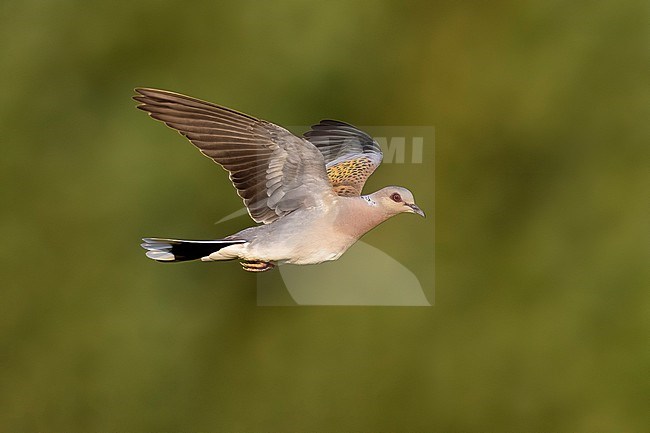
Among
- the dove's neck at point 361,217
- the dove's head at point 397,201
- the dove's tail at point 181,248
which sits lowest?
the dove's tail at point 181,248

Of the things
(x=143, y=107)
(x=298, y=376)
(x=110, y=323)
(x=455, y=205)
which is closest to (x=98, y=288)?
(x=110, y=323)

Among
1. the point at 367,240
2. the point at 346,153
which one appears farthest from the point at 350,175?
the point at 367,240

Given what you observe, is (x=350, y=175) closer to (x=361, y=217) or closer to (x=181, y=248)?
A: (x=361, y=217)

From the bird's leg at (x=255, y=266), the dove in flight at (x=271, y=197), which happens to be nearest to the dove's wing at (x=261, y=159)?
the dove in flight at (x=271, y=197)

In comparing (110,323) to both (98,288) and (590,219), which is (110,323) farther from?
(590,219)

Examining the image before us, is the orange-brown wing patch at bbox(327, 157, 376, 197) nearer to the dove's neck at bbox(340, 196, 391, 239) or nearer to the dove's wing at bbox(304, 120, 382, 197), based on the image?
the dove's wing at bbox(304, 120, 382, 197)

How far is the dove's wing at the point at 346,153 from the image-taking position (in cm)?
262

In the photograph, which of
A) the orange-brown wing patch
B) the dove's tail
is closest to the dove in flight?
the dove's tail

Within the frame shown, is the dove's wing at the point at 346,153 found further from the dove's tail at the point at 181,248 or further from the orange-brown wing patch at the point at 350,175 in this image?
the dove's tail at the point at 181,248

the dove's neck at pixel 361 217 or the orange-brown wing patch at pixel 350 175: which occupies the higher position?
the orange-brown wing patch at pixel 350 175

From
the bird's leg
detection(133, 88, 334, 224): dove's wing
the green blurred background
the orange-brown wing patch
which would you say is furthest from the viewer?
the green blurred background

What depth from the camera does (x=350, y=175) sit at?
266 centimetres

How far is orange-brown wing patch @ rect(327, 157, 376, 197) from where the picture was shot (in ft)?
8.30

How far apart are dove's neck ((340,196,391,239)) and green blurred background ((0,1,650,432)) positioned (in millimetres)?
3189
